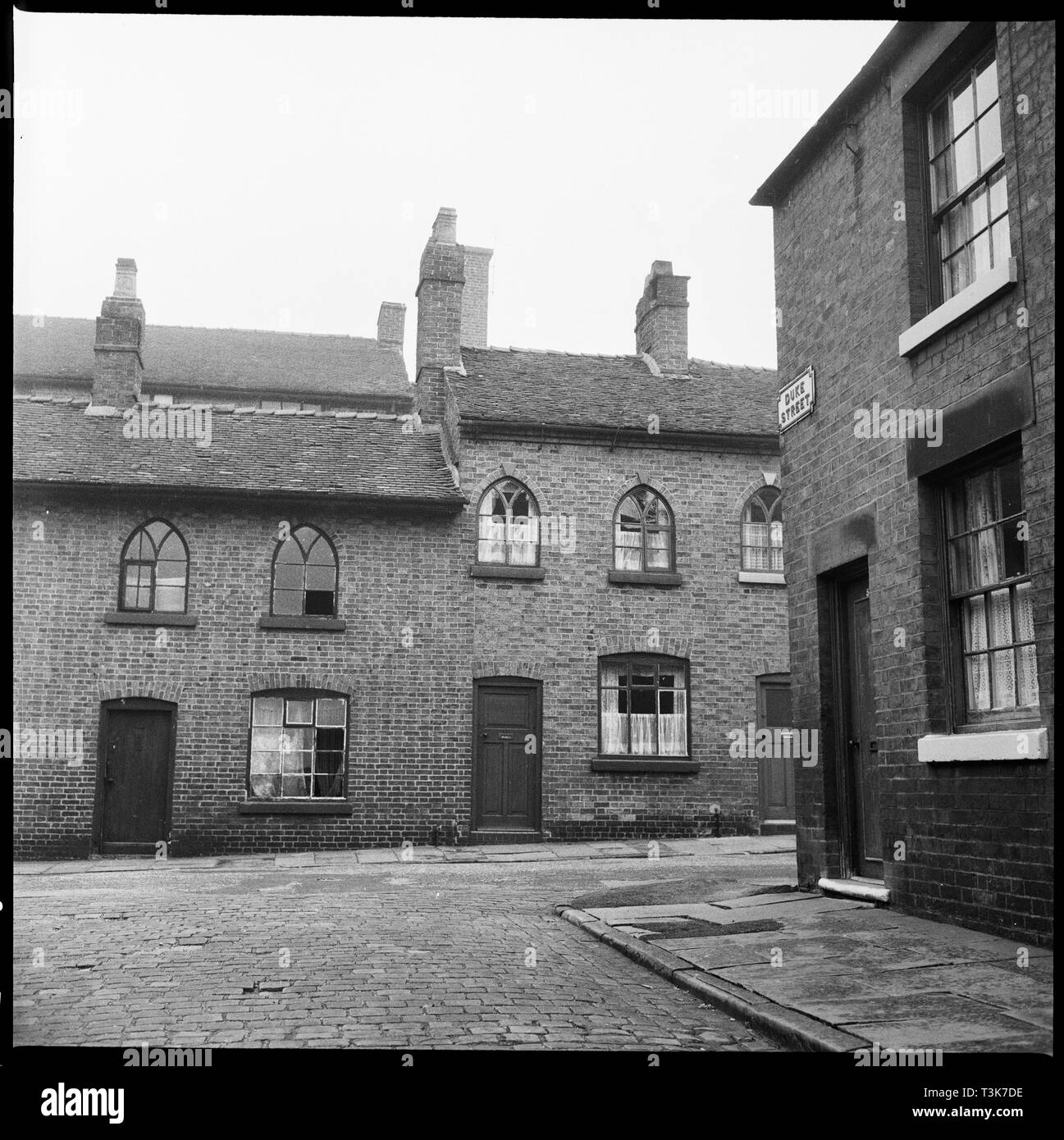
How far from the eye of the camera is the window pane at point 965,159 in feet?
27.2

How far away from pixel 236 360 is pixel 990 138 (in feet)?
85.1

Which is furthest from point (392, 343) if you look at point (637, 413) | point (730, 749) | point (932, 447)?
point (932, 447)

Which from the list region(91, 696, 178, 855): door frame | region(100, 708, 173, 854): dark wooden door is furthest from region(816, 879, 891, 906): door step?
region(100, 708, 173, 854): dark wooden door

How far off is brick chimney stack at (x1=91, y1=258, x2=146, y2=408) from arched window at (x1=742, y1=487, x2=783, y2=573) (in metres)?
10.3

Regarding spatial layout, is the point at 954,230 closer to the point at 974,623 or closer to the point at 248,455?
the point at 974,623

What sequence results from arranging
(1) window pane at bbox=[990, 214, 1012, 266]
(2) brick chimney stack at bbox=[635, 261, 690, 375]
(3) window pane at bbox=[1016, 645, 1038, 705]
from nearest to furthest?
(3) window pane at bbox=[1016, 645, 1038, 705] → (1) window pane at bbox=[990, 214, 1012, 266] → (2) brick chimney stack at bbox=[635, 261, 690, 375]

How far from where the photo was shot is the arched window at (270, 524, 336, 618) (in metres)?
18.2

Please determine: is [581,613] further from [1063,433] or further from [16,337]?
[16,337]

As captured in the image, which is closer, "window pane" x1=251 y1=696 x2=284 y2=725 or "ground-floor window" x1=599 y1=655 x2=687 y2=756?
"window pane" x1=251 y1=696 x2=284 y2=725

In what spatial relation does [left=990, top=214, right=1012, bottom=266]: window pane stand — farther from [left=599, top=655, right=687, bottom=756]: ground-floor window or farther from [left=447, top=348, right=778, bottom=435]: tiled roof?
[left=599, top=655, right=687, bottom=756]: ground-floor window

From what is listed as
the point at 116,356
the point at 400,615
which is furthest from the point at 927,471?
the point at 116,356

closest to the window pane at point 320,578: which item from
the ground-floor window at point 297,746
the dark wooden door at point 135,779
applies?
the ground-floor window at point 297,746

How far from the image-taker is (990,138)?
26.5 feet

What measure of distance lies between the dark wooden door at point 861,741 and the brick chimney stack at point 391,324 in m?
25.4
